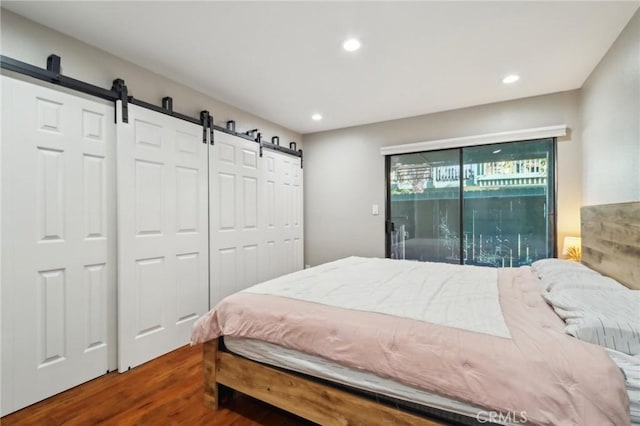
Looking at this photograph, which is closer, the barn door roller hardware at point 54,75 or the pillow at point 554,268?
the barn door roller hardware at point 54,75

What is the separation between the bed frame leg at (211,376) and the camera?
1745 mm

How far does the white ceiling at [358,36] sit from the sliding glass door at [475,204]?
75 centimetres

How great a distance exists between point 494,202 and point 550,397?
112 inches

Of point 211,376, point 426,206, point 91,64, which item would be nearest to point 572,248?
point 426,206

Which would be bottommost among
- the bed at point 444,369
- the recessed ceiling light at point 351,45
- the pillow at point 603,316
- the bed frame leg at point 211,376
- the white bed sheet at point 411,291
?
the bed frame leg at point 211,376

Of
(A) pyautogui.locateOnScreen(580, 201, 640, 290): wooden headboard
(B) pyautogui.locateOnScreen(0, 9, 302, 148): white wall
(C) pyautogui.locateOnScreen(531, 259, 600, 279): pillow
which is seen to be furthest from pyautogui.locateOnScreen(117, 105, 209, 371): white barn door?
(A) pyautogui.locateOnScreen(580, 201, 640, 290): wooden headboard

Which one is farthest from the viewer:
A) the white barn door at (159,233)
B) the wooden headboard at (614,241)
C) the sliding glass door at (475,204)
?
the sliding glass door at (475,204)

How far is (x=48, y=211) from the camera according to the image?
184 cm

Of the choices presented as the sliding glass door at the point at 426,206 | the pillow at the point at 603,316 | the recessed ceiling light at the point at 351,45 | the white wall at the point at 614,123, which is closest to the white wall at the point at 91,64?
the recessed ceiling light at the point at 351,45

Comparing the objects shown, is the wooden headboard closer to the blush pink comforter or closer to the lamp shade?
the lamp shade

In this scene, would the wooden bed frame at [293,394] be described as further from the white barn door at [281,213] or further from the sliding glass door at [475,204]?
the sliding glass door at [475,204]

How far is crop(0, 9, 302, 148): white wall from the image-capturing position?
176cm

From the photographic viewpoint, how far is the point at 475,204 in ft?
11.4

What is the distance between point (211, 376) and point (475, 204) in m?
3.28
